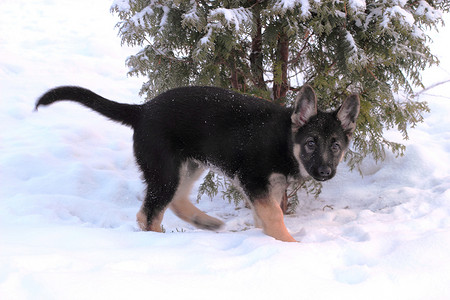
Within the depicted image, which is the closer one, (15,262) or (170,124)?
(15,262)

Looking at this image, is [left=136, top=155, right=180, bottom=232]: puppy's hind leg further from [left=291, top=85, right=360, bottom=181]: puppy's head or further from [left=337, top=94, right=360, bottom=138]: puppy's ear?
[left=337, top=94, right=360, bottom=138]: puppy's ear

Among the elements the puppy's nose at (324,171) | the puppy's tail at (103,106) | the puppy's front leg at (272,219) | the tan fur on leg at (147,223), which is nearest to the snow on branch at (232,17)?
the puppy's tail at (103,106)

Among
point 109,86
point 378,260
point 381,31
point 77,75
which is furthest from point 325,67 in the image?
point 77,75

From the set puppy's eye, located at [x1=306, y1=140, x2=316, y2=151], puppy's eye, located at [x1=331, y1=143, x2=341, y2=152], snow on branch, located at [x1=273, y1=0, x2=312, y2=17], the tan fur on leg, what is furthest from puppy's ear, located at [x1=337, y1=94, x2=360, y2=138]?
the tan fur on leg

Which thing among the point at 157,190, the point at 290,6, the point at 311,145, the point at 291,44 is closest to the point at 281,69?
the point at 291,44

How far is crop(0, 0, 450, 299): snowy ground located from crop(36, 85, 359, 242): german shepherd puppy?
0.44 m

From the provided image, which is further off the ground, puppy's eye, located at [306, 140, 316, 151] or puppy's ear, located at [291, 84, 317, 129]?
puppy's ear, located at [291, 84, 317, 129]

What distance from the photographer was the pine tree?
3.89 m

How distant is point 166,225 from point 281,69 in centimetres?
234

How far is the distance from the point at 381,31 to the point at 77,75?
8.21 meters

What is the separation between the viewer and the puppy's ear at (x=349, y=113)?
366 cm

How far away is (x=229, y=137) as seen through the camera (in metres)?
3.92

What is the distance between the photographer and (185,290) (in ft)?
7.43

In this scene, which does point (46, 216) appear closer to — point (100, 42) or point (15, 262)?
point (15, 262)
